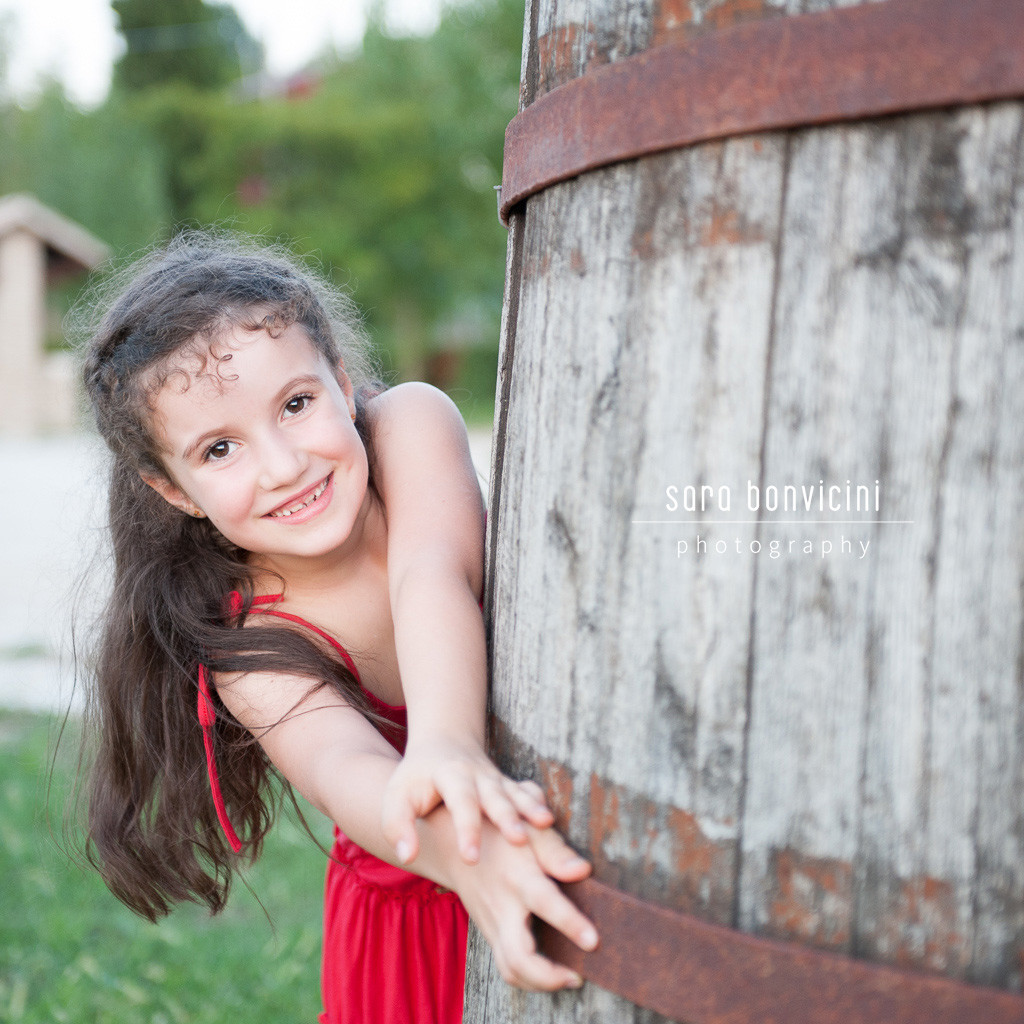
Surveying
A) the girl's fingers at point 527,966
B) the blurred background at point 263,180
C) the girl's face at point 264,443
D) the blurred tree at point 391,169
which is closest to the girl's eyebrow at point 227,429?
the girl's face at point 264,443

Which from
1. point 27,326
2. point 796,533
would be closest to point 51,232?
point 27,326

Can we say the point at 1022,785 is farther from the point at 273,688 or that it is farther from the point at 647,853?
the point at 273,688

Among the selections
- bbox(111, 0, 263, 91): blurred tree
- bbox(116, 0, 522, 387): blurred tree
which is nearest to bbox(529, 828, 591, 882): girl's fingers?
bbox(116, 0, 522, 387): blurred tree

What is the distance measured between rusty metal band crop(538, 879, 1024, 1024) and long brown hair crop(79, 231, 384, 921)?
2.70ft

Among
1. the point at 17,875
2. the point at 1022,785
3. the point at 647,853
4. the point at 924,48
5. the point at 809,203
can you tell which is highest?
the point at 924,48

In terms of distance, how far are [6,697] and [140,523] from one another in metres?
3.53

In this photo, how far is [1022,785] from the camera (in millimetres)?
888

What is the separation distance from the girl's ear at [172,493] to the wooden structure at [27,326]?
1456 centimetres

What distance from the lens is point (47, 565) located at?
4.66m

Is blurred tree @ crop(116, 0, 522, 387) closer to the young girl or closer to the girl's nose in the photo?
the young girl

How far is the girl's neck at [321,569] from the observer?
199cm

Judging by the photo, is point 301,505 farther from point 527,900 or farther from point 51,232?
point 51,232

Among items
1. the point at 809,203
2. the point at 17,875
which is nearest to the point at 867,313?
the point at 809,203

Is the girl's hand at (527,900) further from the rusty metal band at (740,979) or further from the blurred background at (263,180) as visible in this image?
the blurred background at (263,180)
